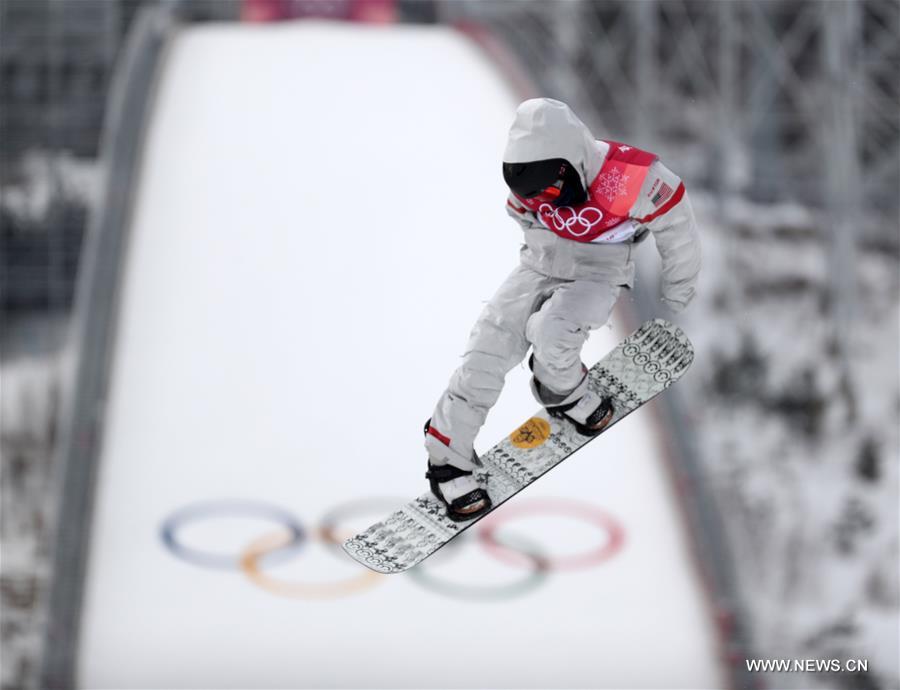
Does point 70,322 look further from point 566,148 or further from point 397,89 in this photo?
point 566,148

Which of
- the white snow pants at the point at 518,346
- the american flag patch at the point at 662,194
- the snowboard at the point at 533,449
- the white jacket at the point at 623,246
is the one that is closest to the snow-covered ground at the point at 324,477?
the snowboard at the point at 533,449

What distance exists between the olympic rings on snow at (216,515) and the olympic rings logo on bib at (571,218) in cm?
399

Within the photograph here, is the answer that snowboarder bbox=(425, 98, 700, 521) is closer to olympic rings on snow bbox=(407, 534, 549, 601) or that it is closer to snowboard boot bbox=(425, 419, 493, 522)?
snowboard boot bbox=(425, 419, 493, 522)

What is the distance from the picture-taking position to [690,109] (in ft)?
36.9

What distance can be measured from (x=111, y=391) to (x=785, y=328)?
7.55 metres

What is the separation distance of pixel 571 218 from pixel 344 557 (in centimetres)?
409

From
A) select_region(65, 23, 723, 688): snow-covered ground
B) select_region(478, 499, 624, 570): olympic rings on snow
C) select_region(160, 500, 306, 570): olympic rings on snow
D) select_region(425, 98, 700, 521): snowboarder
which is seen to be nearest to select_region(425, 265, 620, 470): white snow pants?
select_region(425, 98, 700, 521): snowboarder

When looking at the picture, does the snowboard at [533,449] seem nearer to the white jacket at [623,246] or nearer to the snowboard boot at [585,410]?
the snowboard boot at [585,410]

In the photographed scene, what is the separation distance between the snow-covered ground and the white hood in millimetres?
2738

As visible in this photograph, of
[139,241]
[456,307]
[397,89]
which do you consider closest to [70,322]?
[139,241]

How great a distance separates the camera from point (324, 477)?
240 inches

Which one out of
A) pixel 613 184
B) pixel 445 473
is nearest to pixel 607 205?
pixel 613 184

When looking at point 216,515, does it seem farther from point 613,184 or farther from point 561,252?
point 613,184

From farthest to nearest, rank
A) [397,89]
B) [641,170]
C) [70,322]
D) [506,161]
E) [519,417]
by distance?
[70,322] < [397,89] < [519,417] < [641,170] < [506,161]
